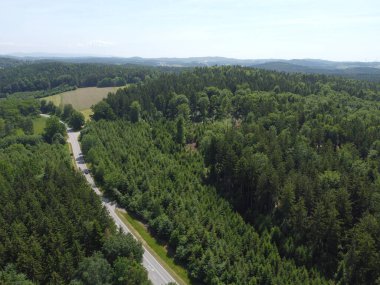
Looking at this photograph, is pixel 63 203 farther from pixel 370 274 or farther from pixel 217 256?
pixel 370 274

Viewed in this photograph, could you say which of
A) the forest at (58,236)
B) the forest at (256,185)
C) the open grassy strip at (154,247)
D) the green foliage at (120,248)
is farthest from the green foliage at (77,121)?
the green foliage at (120,248)

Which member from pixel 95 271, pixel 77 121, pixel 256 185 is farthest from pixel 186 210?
pixel 77 121

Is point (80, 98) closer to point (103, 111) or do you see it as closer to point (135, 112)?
point (103, 111)

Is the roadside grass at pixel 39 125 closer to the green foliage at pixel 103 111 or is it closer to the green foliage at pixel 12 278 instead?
the green foliage at pixel 103 111

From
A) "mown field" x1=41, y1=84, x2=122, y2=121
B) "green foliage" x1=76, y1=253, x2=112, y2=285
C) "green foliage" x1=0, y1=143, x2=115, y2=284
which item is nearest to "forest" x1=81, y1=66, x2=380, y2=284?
"green foliage" x1=0, y1=143, x2=115, y2=284

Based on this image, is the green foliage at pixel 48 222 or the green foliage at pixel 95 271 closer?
the green foliage at pixel 95 271

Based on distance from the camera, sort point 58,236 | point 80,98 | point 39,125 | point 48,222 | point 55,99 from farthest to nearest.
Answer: point 55,99, point 80,98, point 39,125, point 48,222, point 58,236
